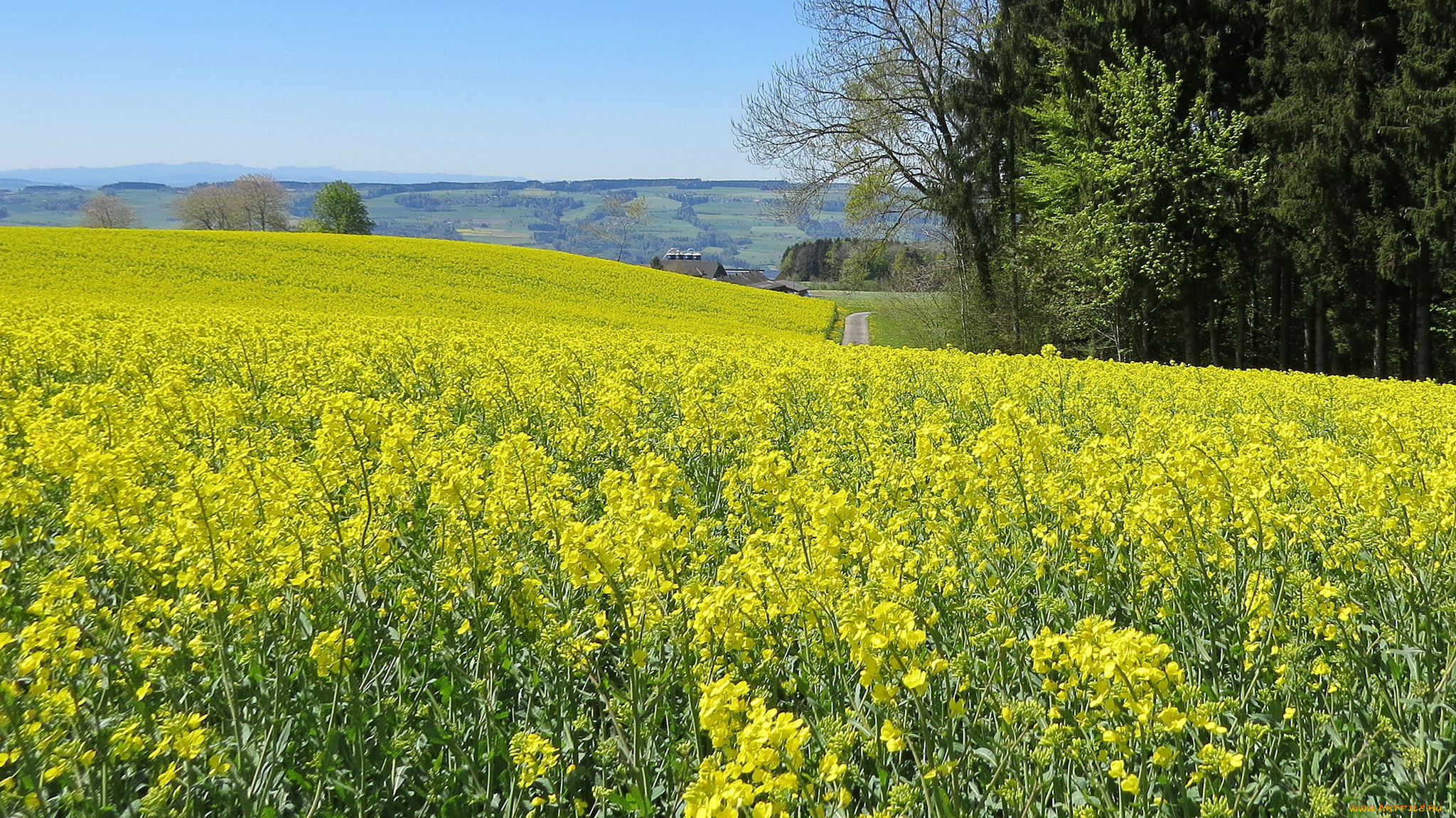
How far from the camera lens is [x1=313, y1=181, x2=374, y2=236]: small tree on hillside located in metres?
79.4

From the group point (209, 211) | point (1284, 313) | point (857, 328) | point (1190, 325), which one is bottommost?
point (857, 328)

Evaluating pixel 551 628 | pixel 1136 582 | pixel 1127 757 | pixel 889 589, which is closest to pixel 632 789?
pixel 551 628

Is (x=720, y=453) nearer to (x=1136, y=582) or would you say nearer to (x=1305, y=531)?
(x=1136, y=582)

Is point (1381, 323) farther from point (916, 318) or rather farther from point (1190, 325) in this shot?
point (916, 318)

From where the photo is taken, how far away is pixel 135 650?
8.92 ft

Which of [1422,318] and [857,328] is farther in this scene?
[857,328]

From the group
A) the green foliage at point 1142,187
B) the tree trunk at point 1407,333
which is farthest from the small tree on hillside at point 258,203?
the tree trunk at point 1407,333

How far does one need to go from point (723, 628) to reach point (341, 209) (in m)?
87.8

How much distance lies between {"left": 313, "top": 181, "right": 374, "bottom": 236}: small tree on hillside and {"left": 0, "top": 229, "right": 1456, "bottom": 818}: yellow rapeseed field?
81274 millimetres

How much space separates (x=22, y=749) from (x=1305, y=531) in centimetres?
426

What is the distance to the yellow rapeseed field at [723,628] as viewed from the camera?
2266 mm

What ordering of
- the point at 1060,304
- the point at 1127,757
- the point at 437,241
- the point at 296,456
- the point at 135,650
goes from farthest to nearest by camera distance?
the point at 437,241 → the point at 1060,304 → the point at 296,456 → the point at 135,650 → the point at 1127,757

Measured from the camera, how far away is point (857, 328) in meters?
42.3

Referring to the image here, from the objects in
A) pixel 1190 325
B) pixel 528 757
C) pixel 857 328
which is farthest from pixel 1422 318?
pixel 857 328
